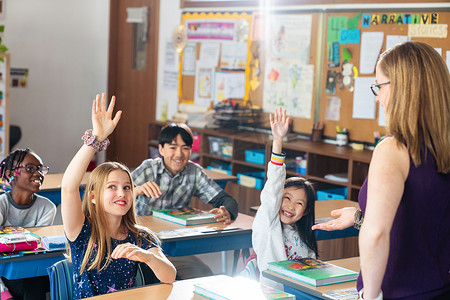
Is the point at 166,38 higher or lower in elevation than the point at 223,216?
higher

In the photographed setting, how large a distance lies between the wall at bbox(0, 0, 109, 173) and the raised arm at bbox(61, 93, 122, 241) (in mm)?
5536

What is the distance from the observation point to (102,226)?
245 centimetres

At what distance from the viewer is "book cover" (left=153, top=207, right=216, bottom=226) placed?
3.40 m

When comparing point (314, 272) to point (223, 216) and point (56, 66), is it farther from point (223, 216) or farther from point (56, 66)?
point (56, 66)

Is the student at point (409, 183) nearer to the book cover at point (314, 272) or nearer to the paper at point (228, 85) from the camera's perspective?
the book cover at point (314, 272)

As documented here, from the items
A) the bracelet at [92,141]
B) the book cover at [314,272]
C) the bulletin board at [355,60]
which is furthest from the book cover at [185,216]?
the bulletin board at [355,60]

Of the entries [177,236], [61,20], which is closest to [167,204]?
[177,236]

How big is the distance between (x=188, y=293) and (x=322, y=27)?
12.8 ft

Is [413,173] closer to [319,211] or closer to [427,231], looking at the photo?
[427,231]

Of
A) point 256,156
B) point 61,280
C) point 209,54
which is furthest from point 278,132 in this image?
point 209,54

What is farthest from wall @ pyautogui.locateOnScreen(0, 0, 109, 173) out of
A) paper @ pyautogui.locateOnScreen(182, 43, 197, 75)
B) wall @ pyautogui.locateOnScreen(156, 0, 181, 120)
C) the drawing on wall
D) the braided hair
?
the braided hair

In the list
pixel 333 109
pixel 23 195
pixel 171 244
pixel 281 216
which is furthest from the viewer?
pixel 333 109

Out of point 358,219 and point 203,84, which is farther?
point 203,84

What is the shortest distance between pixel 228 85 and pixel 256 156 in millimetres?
1000
